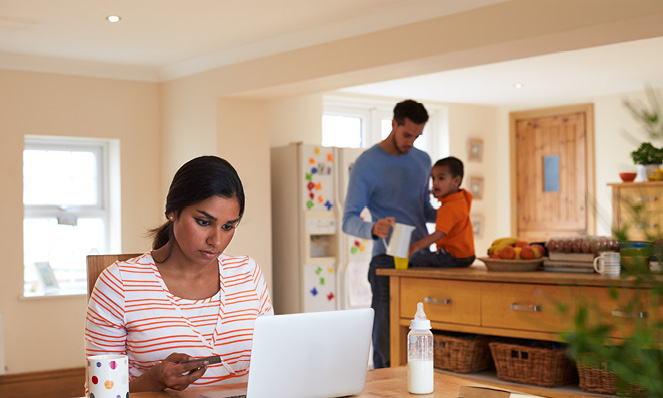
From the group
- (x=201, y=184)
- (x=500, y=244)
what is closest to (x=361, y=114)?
(x=500, y=244)

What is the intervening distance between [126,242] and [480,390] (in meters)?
4.91

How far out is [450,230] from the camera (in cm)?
367

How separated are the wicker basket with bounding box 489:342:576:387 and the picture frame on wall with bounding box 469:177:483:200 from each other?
550 centimetres

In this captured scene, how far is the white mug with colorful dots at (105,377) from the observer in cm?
146

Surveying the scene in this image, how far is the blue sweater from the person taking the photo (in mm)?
3758

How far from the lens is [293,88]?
5.36 meters

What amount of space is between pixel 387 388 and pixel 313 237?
4415 millimetres

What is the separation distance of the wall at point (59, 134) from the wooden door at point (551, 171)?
4.19m

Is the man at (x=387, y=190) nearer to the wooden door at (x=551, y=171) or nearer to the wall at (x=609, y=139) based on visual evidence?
the wall at (x=609, y=139)

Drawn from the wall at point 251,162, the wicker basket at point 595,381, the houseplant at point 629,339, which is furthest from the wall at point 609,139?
the houseplant at point 629,339

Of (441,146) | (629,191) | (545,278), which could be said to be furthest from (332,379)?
(441,146)

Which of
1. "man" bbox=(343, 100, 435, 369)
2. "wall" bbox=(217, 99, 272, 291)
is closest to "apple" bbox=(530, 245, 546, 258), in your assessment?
"man" bbox=(343, 100, 435, 369)

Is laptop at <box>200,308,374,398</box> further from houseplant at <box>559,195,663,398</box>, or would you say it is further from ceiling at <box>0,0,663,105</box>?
ceiling at <box>0,0,663,105</box>

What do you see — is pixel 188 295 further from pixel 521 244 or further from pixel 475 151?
pixel 475 151
